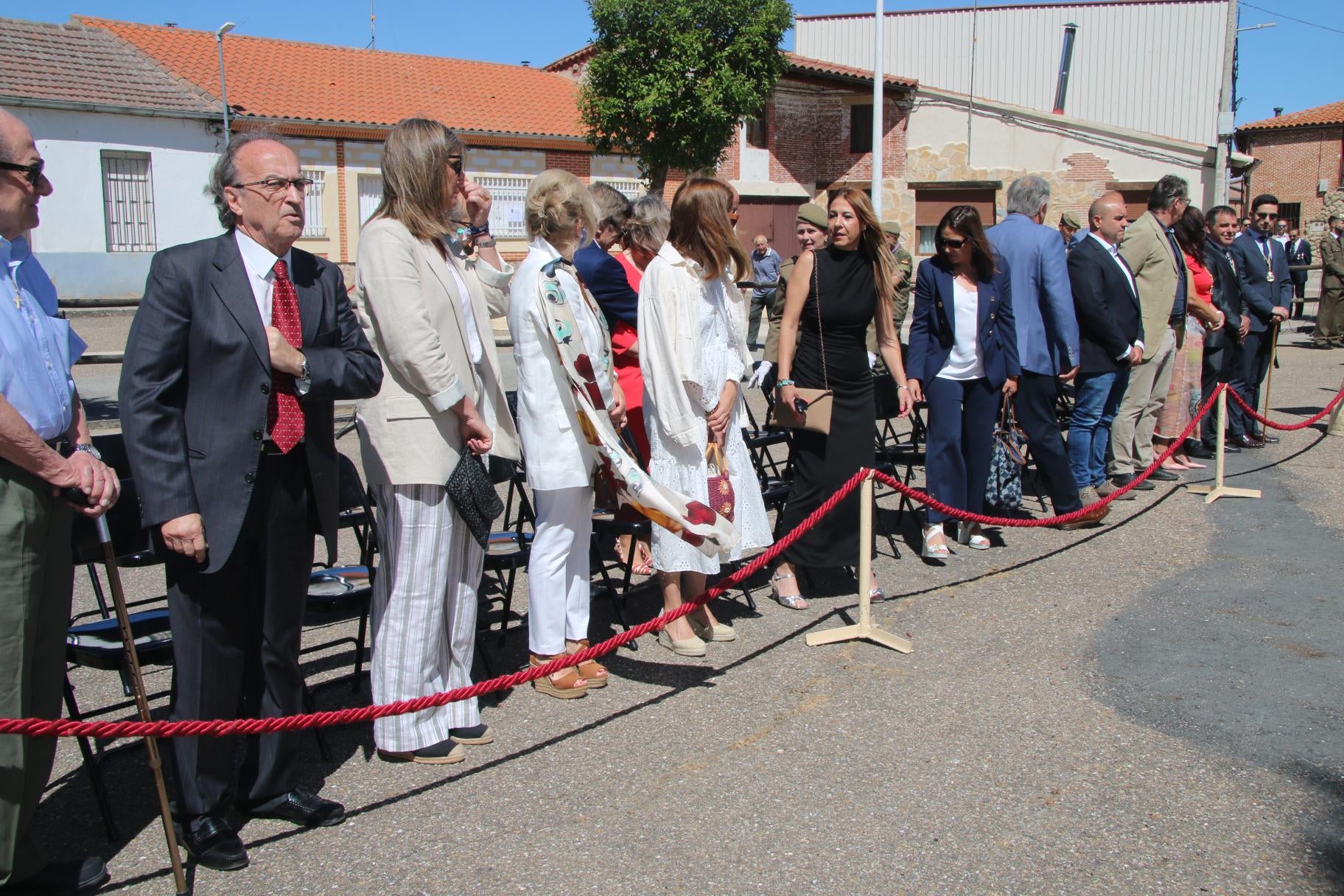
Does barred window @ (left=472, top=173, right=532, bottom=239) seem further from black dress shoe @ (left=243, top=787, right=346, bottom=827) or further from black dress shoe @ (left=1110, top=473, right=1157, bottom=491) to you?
black dress shoe @ (left=243, top=787, right=346, bottom=827)

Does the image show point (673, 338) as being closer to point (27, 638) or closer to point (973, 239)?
point (973, 239)

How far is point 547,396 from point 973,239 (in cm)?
300

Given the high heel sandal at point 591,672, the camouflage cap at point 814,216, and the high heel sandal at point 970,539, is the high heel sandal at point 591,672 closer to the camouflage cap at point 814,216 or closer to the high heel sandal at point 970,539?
the high heel sandal at point 970,539

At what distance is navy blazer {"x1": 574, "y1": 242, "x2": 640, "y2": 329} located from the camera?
5.32 m

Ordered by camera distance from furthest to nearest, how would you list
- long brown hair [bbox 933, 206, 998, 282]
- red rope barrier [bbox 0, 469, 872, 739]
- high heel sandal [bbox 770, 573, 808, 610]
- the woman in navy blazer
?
the woman in navy blazer < long brown hair [bbox 933, 206, 998, 282] < high heel sandal [bbox 770, 573, 808, 610] < red rope barrier [bbox 0, 469, 872, 739]

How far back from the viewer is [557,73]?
114 feet

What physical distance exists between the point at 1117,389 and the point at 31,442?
6.77m

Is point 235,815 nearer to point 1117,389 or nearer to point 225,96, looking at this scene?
point 1117,389

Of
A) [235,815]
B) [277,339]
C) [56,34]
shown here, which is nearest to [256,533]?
[277,339]

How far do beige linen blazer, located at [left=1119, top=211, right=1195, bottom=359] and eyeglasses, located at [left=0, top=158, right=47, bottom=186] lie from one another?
22.9ft

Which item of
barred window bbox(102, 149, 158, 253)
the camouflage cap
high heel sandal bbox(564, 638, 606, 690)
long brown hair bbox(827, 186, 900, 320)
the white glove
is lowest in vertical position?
high heel sandal bbox(564, 638, 606, 690)

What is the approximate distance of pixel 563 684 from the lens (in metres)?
4.39

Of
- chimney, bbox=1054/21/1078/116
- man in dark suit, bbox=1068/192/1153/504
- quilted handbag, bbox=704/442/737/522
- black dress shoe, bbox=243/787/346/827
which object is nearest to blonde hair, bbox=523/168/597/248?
quilted handbag, bbox=704/442/737/522

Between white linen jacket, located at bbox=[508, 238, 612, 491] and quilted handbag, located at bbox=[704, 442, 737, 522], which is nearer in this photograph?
white linen jacket, located at bbox=[508, 238, 612, 491]
